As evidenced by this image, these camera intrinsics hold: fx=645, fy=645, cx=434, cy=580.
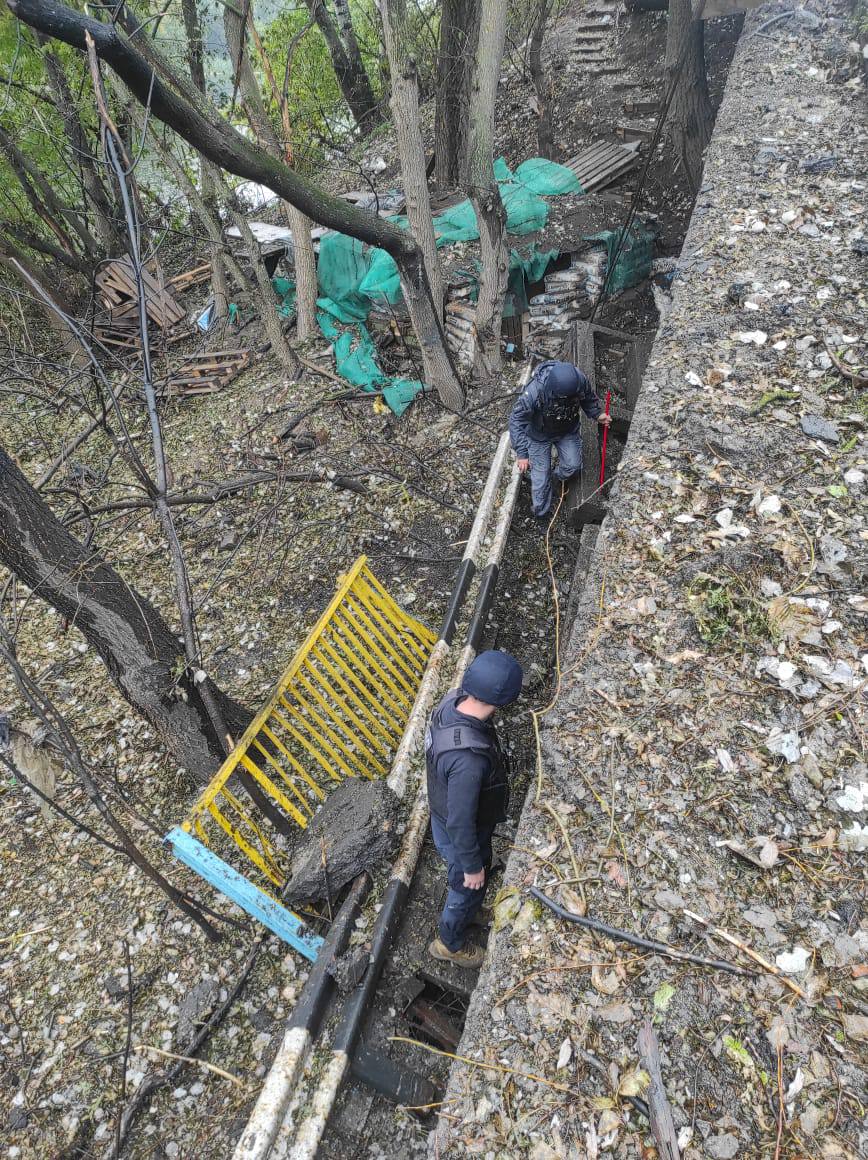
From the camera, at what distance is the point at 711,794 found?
8.39 feet

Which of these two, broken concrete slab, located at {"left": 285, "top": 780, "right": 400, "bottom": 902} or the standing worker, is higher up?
the standing worker

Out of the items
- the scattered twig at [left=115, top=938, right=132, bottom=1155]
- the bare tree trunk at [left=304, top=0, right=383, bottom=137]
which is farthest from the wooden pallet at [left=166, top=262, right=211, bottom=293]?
the scattered twig at [left=115, top=938, right=132, bottom=1155]

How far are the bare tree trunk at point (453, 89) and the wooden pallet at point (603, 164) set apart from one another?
165 centimetres

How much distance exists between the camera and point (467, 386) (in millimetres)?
6949

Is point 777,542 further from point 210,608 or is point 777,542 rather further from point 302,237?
point 302,237

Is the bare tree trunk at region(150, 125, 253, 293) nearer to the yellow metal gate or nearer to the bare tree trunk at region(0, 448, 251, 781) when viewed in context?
the bare tree trunk at region(0, 448, 251, 781)

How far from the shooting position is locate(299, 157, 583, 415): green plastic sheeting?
286 inches

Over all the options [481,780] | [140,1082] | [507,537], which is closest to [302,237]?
[507,537]

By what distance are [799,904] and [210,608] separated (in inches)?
188

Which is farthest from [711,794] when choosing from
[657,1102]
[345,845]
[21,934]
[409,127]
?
[409,127]

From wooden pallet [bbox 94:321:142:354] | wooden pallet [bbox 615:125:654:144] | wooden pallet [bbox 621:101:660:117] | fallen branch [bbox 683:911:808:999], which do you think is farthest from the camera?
wooden pallet [bbox 621:101:660:117]

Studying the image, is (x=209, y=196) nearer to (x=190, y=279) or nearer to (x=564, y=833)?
(x=190, y=279)

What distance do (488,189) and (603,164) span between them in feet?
14.9

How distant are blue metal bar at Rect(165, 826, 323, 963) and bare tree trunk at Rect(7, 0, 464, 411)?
10.8 feet
